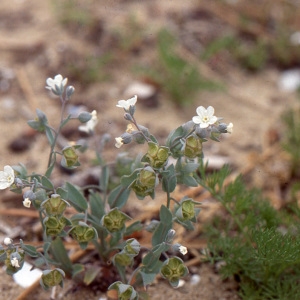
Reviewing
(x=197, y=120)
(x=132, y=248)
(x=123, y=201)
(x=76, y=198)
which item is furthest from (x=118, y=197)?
(x=197, y=120)

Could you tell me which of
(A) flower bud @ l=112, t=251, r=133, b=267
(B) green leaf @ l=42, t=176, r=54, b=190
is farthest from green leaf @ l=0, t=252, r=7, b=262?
(A) flower bud @ l=112, t=251, r=133, b=267

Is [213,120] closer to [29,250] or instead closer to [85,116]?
[85,116]

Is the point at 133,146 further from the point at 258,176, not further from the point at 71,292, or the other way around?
the point at 71,292

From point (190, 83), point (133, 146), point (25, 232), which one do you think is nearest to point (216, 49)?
point (190, 83)

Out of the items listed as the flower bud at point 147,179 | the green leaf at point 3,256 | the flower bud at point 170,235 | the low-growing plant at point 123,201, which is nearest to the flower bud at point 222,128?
the low-growing plant at point 123,201

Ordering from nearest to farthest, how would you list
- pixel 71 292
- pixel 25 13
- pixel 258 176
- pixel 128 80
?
pixel 71 292
pixel 258 176
pixel 128 80
pixel 25 13

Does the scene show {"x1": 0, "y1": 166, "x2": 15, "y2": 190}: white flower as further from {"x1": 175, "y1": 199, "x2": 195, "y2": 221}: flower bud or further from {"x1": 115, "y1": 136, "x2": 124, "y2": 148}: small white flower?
{"x1": 175, "y1": 199, "x2": 195, "y2": 221}: flower bud

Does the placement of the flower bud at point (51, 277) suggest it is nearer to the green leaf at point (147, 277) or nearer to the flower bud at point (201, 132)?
the green leaf at point (147, 277)
